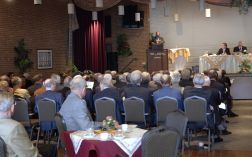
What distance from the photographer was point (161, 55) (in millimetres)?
19062

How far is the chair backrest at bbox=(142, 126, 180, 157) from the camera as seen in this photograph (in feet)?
15.3

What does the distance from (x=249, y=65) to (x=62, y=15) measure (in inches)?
287

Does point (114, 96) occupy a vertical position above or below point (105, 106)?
above

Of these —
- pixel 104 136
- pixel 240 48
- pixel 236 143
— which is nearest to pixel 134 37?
pixel 240 48

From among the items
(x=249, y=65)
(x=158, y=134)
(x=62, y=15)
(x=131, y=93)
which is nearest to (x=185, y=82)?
(x=131, y=93)

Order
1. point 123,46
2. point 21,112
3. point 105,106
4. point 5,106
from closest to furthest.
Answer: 1. point 5,106
2. point 105,106
3. point 21,112
4. point 123,46

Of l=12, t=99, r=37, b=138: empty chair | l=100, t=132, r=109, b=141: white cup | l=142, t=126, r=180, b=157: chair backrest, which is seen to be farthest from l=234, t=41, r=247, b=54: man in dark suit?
l=142, t=126, r=180, b=157: chair backrest

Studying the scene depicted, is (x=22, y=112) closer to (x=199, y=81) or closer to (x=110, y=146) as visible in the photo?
(x=199, y=81)

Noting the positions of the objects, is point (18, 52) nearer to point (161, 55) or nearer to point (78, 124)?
point (161, 55)

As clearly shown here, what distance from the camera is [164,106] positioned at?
8133 millimetres

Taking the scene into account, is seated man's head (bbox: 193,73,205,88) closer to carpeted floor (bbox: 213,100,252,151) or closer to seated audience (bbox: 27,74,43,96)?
carpeted floor (bbox: 213,100,252,151)

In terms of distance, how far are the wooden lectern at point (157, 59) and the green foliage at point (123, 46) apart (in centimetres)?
140

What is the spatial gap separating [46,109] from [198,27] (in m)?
13.2

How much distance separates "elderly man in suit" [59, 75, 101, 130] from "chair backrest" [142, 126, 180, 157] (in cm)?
138
